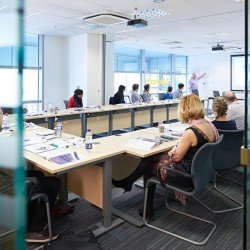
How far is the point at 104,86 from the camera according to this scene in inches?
340

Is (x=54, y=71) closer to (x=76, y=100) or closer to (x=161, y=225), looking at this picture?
(x=76, y=100)

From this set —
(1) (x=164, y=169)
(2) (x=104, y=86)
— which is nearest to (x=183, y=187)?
(1) (x=164, y=169)

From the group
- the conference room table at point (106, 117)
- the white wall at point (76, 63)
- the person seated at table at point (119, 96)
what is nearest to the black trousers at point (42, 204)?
the conference room table at point (106, 117)

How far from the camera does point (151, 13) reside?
5.34 m

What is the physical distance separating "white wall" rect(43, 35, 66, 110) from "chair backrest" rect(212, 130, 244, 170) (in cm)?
638

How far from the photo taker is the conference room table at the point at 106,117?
506 centimetres

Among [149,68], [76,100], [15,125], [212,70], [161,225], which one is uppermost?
[212,70]

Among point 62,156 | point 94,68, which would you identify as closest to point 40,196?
point 62,156

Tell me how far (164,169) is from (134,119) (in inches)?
175

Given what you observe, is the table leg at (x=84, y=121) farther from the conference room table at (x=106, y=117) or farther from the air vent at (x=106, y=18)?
the air vent at (x=106, y=18)

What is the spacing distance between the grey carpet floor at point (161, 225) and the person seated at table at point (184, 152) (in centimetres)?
22

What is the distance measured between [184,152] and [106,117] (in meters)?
3.94

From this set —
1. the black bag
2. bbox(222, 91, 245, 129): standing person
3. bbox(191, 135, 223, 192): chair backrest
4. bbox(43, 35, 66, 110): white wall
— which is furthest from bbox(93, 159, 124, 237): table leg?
bbox(43, 35, 66, 110): white wall

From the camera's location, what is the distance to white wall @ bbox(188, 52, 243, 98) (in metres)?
12.4
